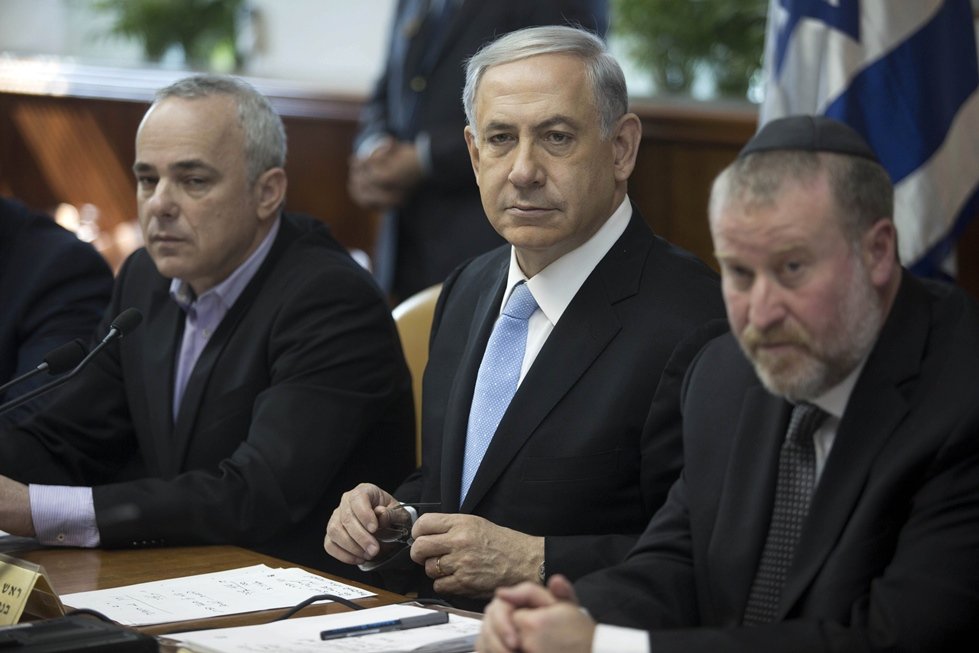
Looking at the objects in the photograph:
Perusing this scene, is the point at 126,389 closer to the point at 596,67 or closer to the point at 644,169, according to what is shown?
the point at 596,67

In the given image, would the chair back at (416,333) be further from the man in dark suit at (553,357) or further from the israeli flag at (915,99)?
the israeli flag at (915,99)

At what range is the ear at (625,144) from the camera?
9.07 ft

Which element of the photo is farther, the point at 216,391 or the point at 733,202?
the point at 216,391

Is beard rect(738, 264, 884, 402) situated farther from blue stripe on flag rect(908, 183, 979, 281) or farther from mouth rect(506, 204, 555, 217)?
blue stripe on flag rect(908, 183, 979, 281)

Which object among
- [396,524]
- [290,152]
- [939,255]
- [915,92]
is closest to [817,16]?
[915,92]

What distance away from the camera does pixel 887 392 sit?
181 centimetres

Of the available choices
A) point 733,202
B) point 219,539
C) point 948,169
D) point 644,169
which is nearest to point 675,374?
point 733,202

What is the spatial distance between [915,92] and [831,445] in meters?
2.33

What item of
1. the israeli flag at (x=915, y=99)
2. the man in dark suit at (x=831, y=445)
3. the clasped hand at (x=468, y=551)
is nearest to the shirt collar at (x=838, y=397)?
the man in dark suit at (x=831, y=445)

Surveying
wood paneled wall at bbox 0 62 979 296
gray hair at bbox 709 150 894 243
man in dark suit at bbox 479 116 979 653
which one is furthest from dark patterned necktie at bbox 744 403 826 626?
wood paneled wall at bbox 0 62 979 296

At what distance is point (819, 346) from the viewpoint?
5.85 feet

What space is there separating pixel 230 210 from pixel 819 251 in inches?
71.8

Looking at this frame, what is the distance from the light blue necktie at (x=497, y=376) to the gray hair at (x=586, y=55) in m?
0.38

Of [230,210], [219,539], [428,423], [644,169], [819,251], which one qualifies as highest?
[644,169]
